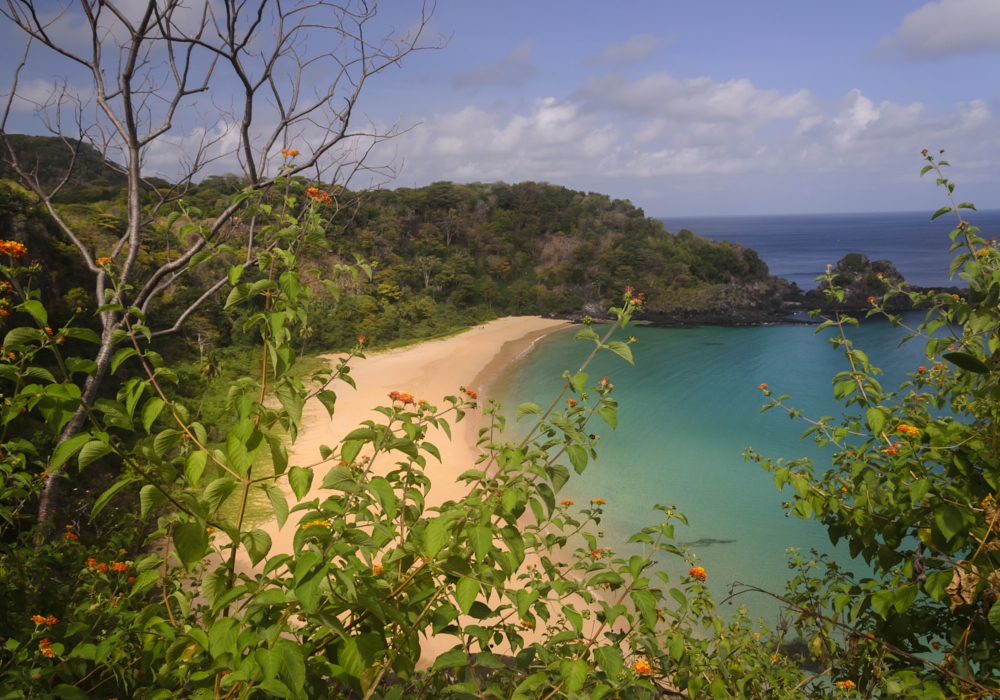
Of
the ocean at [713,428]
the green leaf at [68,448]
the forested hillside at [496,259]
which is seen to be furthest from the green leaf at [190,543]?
the forested hillside at [496,259]

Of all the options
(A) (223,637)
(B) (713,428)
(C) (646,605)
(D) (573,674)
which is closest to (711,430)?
(B) (713,428)

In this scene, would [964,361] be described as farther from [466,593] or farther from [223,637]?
[223,637]

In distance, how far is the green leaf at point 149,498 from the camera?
100cm

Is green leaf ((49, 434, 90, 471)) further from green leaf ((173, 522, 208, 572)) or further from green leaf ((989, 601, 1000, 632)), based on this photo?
green leaf ((989, 601, 1000, 632))

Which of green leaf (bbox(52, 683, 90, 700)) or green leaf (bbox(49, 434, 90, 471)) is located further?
green leaf (bbox(52, 683, 90, 700))

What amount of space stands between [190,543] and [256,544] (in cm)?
14

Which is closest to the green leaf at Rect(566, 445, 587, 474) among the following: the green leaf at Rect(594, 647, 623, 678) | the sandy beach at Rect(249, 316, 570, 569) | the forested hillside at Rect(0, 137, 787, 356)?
the green leaf at Rect(594, 647, 623, 678)

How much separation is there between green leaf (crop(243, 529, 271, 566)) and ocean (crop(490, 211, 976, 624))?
13.4ft

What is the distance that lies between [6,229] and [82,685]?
10412 millimetres

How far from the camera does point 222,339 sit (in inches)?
658

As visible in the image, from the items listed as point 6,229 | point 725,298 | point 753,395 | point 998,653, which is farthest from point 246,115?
point 725,298

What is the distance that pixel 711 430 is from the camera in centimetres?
1307

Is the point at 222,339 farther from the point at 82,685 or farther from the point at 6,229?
the point at 82,685

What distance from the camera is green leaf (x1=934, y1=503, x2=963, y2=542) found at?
138cm
